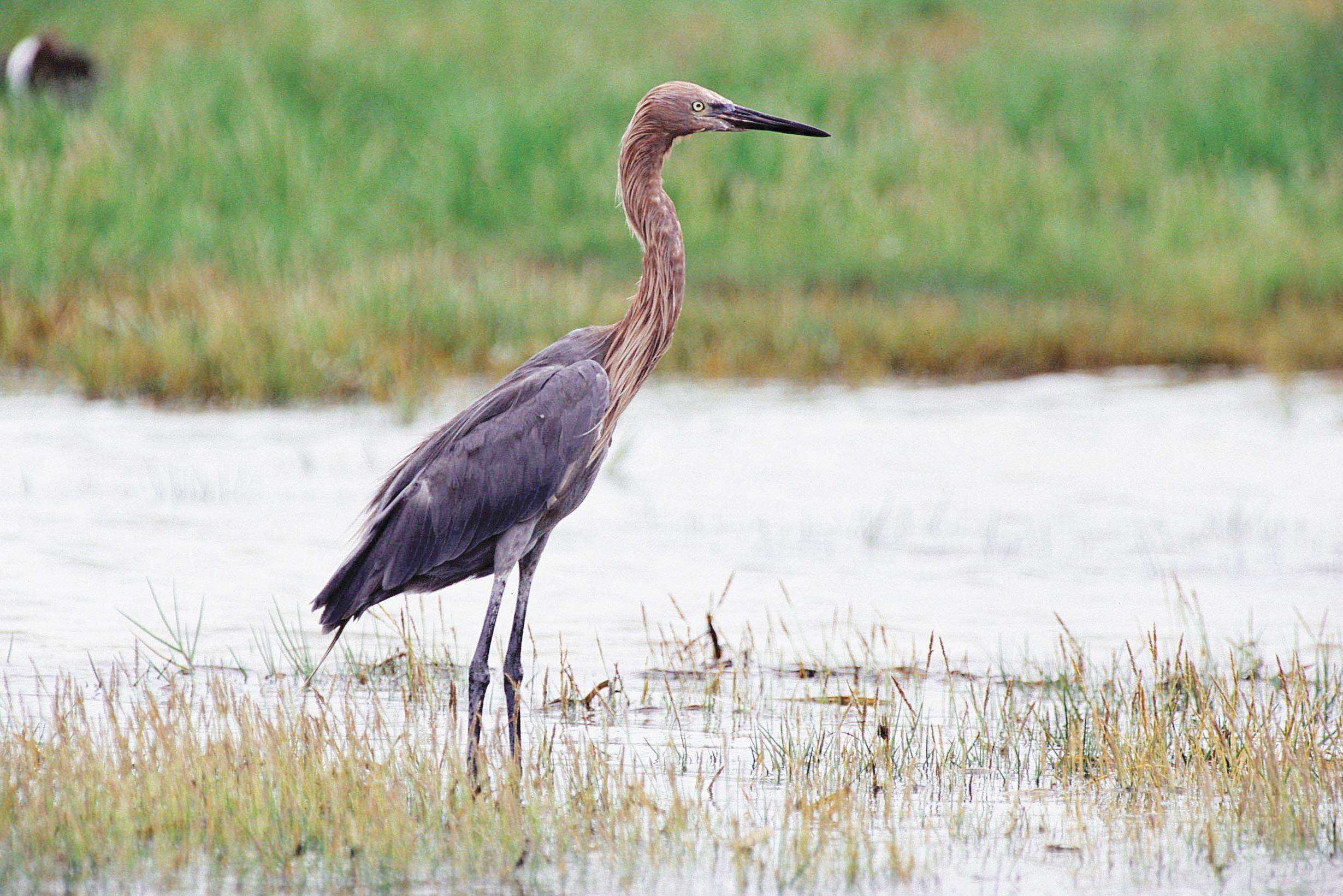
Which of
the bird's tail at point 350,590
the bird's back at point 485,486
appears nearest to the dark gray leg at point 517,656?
the bird's back at point 485,486

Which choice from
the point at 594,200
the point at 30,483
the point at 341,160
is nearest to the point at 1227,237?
the point at 594,200

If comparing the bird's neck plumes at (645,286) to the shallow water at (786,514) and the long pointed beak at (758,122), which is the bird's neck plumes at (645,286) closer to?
the long pointed beak at (758,122)

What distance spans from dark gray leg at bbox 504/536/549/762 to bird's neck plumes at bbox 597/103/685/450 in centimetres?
44

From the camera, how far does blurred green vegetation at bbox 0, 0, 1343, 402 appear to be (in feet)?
Answer: 37.4

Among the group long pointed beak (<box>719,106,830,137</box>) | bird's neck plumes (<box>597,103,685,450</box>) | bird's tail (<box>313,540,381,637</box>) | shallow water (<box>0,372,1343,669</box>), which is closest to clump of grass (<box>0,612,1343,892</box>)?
bird's tail (<box>313,540,381,637</box>)

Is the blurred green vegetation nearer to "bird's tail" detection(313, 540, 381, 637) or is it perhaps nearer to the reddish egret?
the reddish egret

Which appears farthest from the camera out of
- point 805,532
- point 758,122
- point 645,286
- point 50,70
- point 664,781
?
point 50,70

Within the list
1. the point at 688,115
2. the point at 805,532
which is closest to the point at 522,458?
the point at 688,115

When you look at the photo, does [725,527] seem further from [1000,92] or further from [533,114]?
[1000,92]

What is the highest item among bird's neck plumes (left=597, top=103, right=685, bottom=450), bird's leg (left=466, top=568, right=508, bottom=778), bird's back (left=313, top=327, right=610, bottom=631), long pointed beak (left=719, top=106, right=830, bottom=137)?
long pointed beak (left=719, top=106, right=830, bottom=137)

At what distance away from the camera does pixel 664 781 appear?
4594mm

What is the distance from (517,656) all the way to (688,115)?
1792mm

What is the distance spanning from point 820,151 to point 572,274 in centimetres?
316

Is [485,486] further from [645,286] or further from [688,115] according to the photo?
[688,115]
